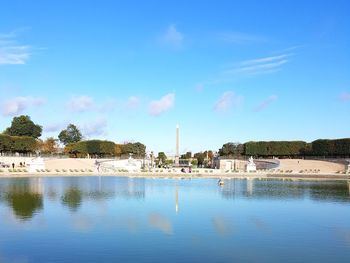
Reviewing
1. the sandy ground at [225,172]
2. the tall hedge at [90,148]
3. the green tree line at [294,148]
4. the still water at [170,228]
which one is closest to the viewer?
the still water at [170,228]

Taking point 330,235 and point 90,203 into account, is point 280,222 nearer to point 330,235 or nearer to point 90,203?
point 330,235

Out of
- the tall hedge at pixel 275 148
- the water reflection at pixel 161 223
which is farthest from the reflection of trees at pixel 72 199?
the tall hedge at pixel 275 148

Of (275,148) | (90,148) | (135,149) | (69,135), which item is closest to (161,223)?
(275,148)

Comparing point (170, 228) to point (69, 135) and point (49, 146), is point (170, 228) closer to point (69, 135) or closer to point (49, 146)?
point (49, 146)

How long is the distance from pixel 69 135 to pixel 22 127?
41.3ft

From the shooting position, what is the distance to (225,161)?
77750mm

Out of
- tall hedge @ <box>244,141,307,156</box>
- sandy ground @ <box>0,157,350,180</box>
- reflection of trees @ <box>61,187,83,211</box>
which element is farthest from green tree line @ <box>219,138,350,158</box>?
reflection of trees @ <box>61,187,83,211</box>

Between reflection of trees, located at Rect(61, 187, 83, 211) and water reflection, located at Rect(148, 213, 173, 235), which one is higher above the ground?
reflection of trees, located at Rect(61, 187, 83, 211)

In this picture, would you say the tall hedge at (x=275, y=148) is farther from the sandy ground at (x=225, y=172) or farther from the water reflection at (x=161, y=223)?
the water reflection at (x=161, y=223)

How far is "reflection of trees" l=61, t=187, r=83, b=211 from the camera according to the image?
2145cm

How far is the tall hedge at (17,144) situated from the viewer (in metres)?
69.0

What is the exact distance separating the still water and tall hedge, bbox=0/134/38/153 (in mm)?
45421

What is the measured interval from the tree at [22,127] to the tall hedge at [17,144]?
449 inches

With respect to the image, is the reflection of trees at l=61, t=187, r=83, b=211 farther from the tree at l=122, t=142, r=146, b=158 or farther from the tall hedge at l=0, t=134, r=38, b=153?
the tree at l=122, t=142, r=146, b=158
